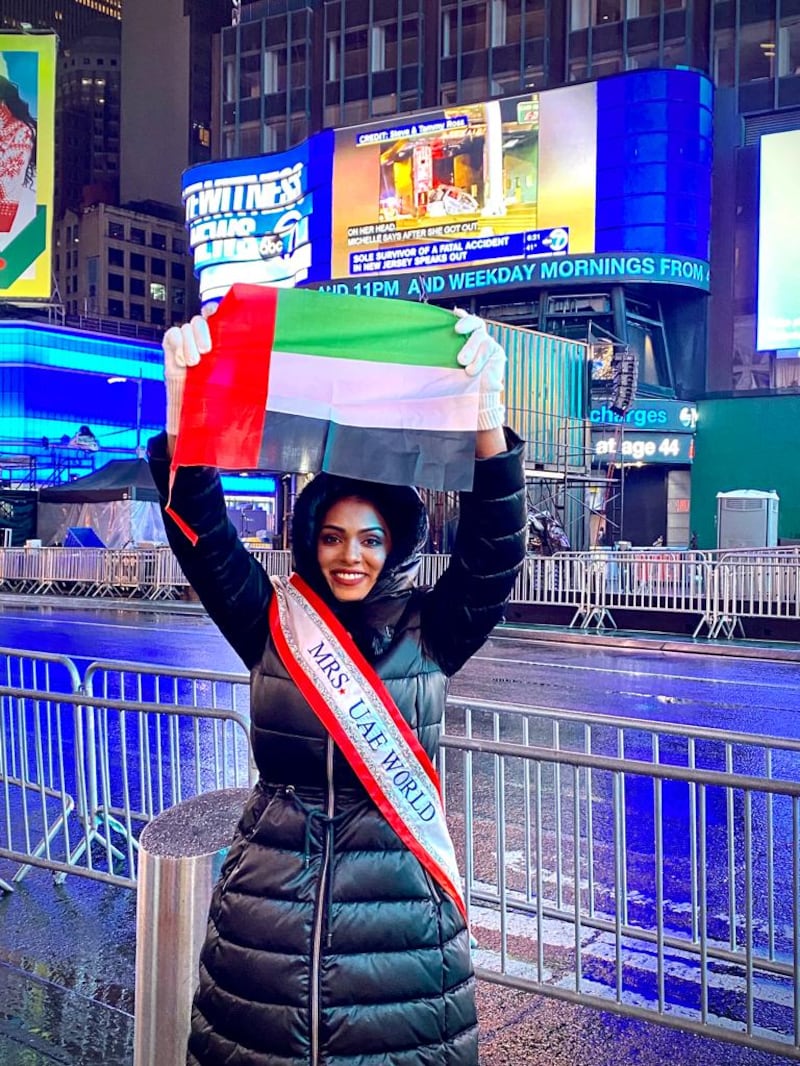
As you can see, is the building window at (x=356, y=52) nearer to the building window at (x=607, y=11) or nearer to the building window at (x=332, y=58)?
the building window at (x=332, y=58)

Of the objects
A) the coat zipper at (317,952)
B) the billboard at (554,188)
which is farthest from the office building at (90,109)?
the coat zipper at (317,952)

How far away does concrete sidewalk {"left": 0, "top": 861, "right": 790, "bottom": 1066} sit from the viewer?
4.11 m

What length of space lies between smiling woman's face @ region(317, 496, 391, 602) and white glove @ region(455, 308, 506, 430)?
14.7 inches

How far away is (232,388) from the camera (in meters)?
2.62

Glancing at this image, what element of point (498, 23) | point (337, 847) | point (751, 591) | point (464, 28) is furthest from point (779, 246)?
point (337, 847)

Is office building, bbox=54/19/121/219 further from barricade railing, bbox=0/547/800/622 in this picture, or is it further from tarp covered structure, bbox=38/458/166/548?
barricade railing, bbox=0/547/800/622

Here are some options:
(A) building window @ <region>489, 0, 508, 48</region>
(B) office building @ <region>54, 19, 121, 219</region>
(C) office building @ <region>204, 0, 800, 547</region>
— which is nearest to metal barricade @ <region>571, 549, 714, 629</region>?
(C) office building @ <region>204, 0, 800, 547</region>

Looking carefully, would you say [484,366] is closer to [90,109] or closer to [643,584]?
[643,584]

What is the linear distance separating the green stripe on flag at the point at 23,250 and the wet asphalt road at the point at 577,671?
30045mm

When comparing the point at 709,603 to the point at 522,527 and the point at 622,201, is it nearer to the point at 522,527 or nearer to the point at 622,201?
the point at 522,527

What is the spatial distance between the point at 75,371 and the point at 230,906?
7251cm

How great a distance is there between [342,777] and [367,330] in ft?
3.50

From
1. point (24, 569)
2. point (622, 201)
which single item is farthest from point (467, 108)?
point (24, 569)

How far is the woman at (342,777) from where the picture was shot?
2.39 meters
